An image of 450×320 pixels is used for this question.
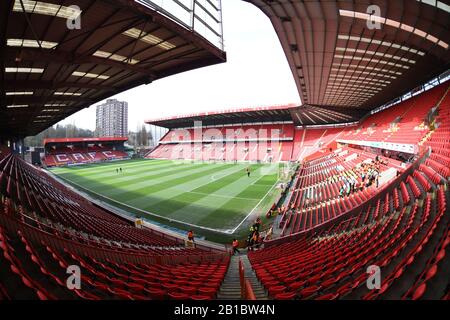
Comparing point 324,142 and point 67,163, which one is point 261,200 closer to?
point 324,142

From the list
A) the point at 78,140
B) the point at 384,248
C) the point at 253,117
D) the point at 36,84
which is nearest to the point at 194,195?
the point at 36,84

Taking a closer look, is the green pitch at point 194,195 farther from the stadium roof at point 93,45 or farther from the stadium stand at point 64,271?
the stadium roof at point 93,45

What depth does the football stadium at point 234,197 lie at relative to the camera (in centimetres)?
410

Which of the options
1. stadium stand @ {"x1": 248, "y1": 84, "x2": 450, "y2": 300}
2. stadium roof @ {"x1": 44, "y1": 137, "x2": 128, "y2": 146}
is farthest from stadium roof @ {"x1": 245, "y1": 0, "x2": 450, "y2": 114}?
stadium roof @ {"x1": 44, "y1": 137, "x2": 128, "y2": 146}

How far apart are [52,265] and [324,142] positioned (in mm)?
47525

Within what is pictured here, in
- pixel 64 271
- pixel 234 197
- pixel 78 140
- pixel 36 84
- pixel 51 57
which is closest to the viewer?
pixel 64 271

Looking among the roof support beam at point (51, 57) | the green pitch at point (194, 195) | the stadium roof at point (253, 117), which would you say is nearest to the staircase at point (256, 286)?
the green pitch at point (194, 195)

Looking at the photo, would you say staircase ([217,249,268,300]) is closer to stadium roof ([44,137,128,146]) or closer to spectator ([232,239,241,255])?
spectator ([232,239,241,255])

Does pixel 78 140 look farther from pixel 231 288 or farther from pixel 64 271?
pixel 231 288

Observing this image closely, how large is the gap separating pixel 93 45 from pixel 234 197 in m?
16.2

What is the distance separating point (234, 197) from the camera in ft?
69.1

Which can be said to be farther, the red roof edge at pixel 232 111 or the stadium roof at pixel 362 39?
the red roof edge at pixel 232 111

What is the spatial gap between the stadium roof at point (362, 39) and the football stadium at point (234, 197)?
85mm
